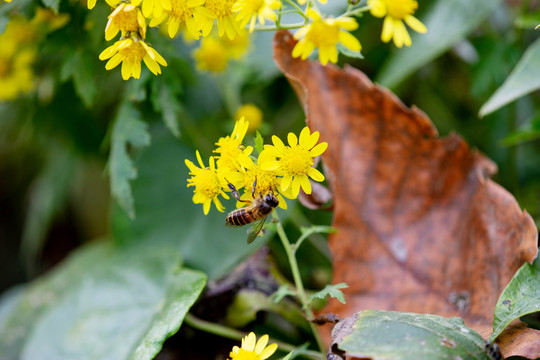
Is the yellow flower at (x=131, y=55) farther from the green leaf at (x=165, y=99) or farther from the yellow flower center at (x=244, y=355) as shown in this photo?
the yellow flower center at (x=244, y=355)

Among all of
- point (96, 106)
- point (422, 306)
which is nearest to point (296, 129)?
point (422, 306)

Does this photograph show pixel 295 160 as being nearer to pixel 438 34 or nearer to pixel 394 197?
pixel 394 197

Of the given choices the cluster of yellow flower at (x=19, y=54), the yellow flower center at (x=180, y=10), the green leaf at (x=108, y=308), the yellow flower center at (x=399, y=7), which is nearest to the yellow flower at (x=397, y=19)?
the yellow flower center at (x=399, y=7)

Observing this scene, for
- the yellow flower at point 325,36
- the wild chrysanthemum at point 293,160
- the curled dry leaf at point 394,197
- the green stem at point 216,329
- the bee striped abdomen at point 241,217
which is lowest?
the green stem at point 216,329

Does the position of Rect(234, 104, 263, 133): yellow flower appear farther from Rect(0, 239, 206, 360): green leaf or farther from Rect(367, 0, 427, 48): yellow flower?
Rect(367, 0, 427, 48): yellow flower

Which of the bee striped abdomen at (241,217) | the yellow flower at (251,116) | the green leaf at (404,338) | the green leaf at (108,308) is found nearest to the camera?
the green leaf at (404,338)
